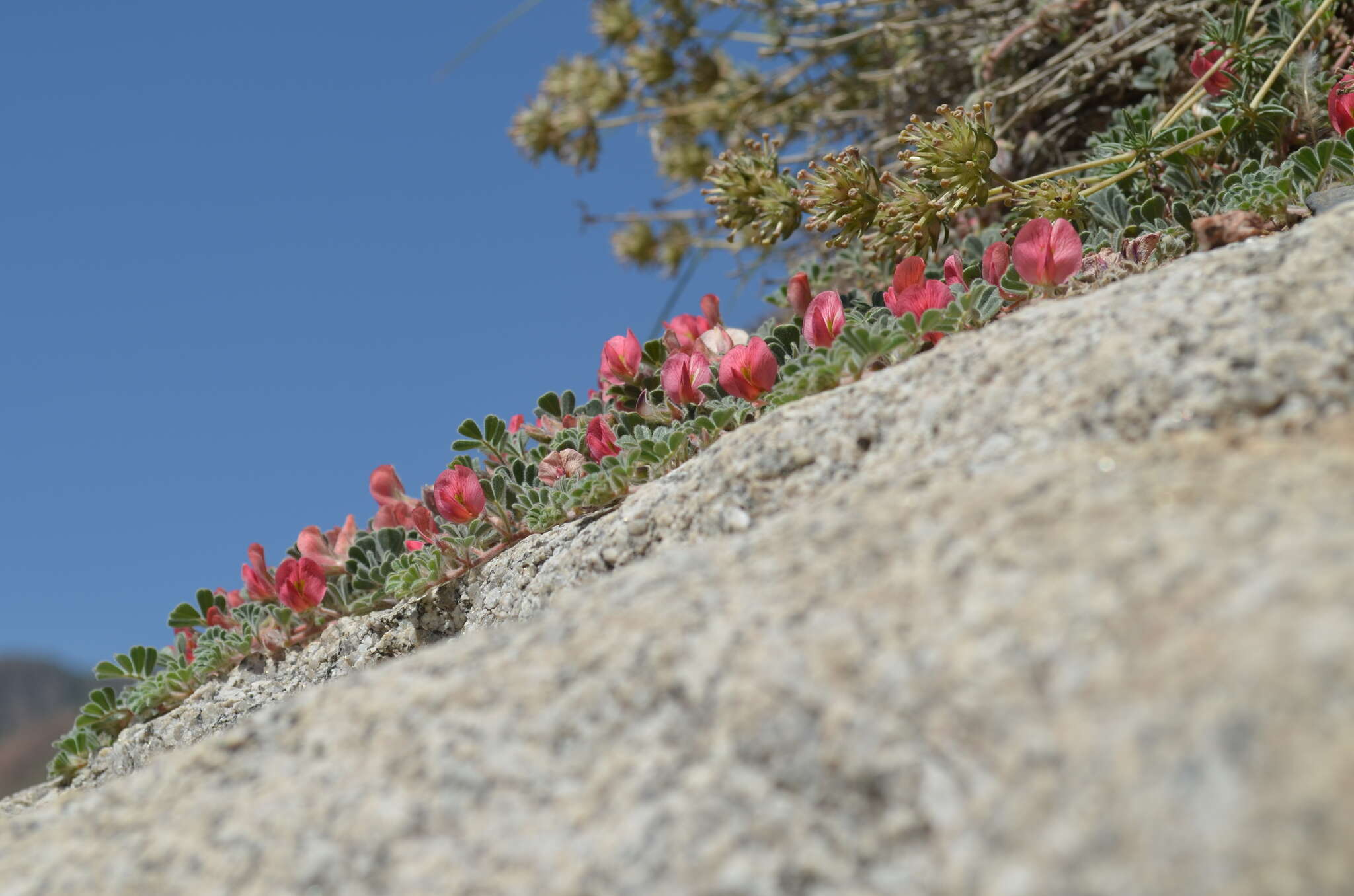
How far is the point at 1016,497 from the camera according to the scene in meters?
1.28

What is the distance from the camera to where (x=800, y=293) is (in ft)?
9.68

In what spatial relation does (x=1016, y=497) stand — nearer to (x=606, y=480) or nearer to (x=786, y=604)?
(x=786, y=604)

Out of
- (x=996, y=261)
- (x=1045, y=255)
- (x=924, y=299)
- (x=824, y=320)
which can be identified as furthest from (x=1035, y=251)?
(x=824, y=320)

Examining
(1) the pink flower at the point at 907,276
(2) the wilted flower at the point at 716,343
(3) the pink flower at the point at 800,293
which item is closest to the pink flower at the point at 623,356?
(2) the wilted flower at the point at 716,343

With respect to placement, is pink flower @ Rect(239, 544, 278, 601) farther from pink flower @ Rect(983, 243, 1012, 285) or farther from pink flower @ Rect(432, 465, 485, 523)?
pink flower @ Rect(983, 243, 1012, 285)

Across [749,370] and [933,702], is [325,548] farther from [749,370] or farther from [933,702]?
[933,702]

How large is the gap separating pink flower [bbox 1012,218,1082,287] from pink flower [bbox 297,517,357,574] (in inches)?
71.8

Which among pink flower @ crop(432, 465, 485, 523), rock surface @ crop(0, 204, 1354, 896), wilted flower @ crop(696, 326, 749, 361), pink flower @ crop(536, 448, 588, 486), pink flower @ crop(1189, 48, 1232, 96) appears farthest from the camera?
pink flower @ crop(1189, 48, 1232, 96)

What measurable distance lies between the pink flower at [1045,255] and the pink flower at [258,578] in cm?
216

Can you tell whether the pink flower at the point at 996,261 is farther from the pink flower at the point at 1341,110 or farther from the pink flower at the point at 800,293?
the pink flower at the point at 1341,110

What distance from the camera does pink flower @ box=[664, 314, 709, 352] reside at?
9.90ft

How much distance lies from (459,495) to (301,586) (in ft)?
2.10

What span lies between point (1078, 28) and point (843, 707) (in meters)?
3.90

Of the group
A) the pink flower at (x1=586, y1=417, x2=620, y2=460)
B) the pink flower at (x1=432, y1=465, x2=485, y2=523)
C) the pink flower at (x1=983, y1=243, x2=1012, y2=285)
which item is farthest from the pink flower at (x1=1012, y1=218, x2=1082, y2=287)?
the pink flower at (x1=432, y1=465, x2=485, y2=523)
